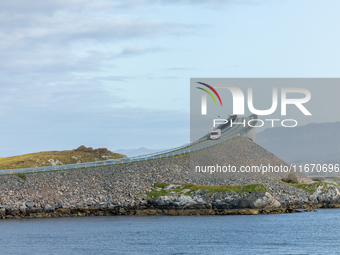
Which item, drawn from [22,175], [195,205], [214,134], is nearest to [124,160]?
[195,205]

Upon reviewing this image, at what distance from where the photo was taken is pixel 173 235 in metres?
58.4

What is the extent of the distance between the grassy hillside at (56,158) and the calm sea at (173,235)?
5473 centimetres

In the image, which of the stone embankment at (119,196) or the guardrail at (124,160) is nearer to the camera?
the stone embankment at (119,196)

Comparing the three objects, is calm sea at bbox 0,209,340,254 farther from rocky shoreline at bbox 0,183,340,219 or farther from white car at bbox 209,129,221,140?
white car at bbox 209,129,221,140

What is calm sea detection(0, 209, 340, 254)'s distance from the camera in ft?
165

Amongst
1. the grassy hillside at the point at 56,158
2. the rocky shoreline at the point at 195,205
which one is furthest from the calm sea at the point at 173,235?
the grassy hillside at the point at 56,158

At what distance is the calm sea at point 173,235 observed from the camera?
165 feet

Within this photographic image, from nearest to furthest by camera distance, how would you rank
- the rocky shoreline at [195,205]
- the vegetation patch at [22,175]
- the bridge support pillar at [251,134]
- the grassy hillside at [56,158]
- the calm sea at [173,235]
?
the calm sea at [173,235] < the rocky shoreline at [195,205] < the vegetation patch at [22,175] < the bridge support pillar at [251,134] < the grassy hillside at [56,158]

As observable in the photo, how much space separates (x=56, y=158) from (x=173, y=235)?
7833 centimetres

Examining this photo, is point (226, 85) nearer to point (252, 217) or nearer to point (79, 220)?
point (252, 217)

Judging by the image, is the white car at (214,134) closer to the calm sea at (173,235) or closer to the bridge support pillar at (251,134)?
the bridge support pillar at (251,134)

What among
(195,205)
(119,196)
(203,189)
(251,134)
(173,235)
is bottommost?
(173,235)

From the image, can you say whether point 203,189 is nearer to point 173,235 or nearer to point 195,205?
point 195,205

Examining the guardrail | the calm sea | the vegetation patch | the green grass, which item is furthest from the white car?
the vegetation patch
